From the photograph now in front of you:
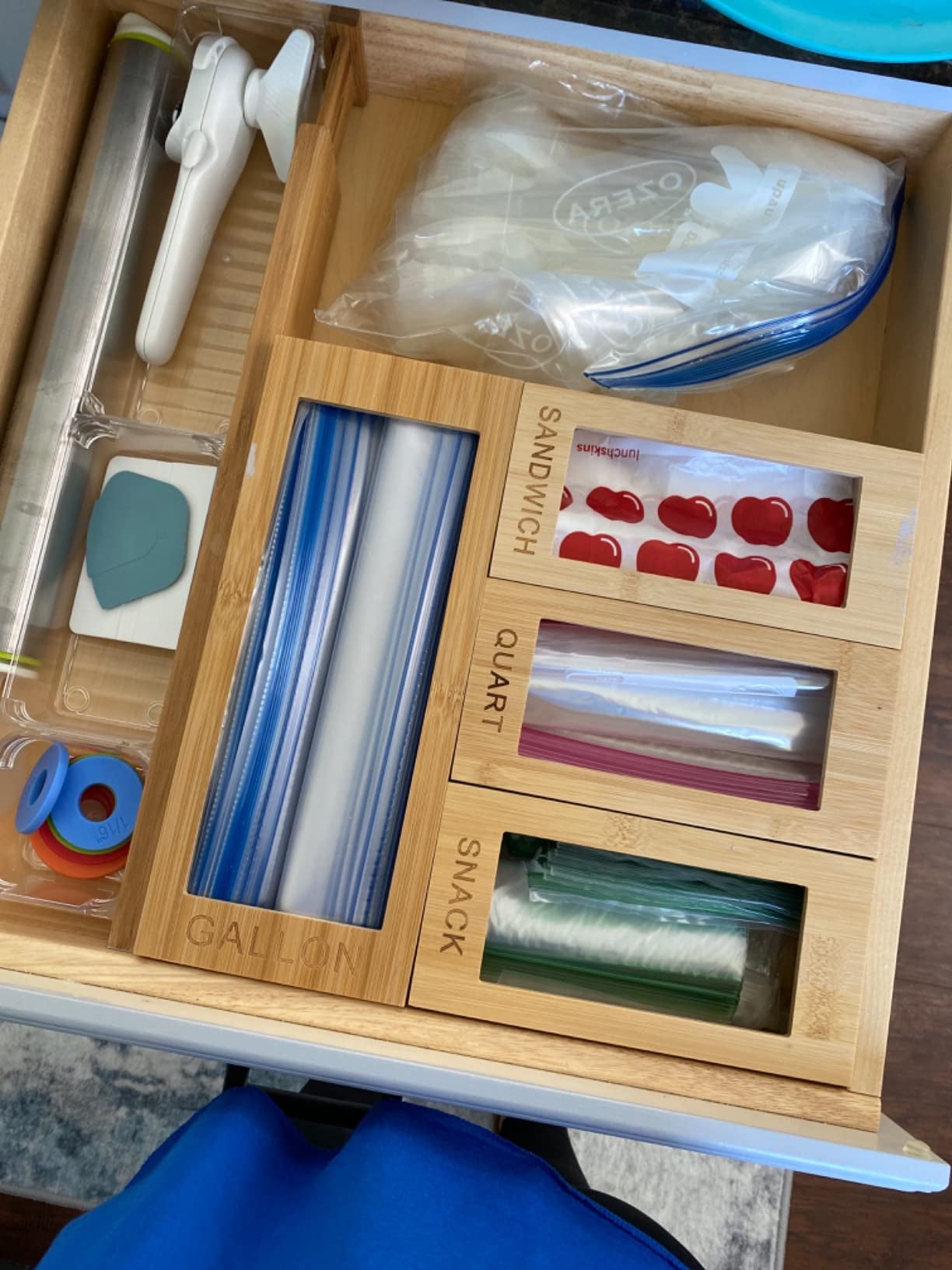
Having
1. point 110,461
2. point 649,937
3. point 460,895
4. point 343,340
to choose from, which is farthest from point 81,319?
point 649,937

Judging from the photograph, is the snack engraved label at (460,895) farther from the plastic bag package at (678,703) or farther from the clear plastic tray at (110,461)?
the clear plastic tray at (110,461)

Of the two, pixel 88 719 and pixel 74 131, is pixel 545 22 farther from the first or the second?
pixel 88 719

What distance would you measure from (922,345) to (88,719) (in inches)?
30.2

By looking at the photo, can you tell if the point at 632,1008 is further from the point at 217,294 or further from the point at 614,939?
the point at 217,294

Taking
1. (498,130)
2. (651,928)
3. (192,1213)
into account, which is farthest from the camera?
(498,130)

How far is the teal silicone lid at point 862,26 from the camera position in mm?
651

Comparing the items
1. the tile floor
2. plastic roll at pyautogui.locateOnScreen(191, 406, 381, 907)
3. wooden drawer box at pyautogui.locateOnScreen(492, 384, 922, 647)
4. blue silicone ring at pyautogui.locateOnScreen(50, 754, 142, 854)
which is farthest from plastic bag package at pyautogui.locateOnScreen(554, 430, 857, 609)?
the tile floor

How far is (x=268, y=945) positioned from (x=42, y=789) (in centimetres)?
25

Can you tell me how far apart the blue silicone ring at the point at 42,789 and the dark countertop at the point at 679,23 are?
2.41 ft

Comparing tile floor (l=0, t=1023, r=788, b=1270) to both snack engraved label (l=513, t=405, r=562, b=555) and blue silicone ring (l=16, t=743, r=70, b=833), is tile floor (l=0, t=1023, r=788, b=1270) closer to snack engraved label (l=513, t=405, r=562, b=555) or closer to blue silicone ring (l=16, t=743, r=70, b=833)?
blue silicone ring (l=16, t=743, r=70, b=833)

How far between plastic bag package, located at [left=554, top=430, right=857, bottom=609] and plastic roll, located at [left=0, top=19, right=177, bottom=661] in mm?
423

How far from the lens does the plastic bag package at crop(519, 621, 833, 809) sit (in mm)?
763

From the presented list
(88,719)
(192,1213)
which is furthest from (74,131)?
(192,1213)

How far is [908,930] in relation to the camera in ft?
3.84
